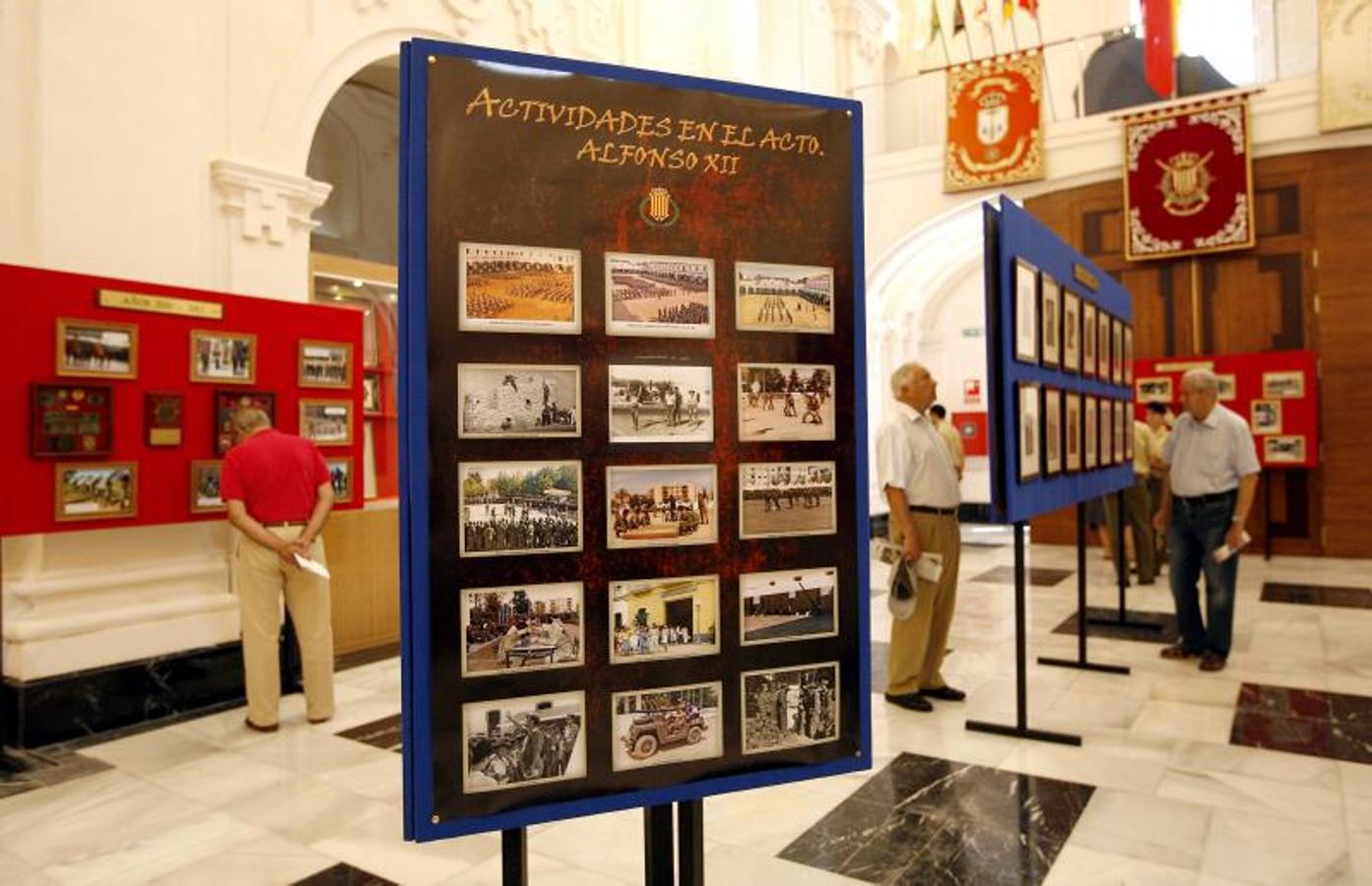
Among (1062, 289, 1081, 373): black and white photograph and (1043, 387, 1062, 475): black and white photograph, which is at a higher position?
(1062, 289, 1081, 373): black and white photograph

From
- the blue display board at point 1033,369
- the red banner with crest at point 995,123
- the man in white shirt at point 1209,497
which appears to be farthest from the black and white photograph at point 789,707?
the red banner with crest at point 995,123

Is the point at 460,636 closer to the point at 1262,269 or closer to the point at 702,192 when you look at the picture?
the point at 702,192

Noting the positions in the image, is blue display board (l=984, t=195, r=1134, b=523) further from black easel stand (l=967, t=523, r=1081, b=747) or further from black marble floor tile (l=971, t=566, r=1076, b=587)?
black marble floor tile (l=971, t=566, r=1076, b=587)

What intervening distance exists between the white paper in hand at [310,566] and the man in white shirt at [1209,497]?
15.7 ft

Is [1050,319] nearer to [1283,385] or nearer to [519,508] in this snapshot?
[519,508]

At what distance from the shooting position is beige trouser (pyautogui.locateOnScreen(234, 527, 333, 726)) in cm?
445

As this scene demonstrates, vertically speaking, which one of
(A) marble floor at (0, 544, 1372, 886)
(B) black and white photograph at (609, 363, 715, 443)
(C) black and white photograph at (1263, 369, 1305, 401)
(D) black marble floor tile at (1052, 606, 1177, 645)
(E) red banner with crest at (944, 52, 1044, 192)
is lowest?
(A) marble floor at (0, 544, 1372, 886)

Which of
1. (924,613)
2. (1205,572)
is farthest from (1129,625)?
(924,613)

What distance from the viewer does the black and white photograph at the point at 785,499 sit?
1697 millimetres

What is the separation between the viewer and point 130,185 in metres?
4.63

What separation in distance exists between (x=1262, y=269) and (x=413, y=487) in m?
10.8

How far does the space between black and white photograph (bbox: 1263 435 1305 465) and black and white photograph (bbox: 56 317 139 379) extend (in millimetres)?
10113

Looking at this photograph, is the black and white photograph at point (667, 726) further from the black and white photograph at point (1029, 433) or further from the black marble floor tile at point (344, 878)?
the black and white photograph at point (1029, 433)

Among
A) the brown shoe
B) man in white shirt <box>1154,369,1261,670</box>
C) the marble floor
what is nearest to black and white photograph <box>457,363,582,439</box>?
the marble floor
